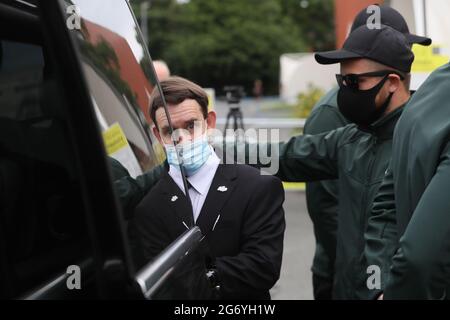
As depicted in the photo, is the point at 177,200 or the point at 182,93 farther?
the point at 182,93

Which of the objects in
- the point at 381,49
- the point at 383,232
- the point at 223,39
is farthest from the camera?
the point at 223,39

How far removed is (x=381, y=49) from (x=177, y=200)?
3.85ft

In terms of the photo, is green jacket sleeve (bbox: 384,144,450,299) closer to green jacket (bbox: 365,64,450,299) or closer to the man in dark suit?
green jacket (bbox: 365,64,450,299)

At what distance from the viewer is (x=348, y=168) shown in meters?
2.75

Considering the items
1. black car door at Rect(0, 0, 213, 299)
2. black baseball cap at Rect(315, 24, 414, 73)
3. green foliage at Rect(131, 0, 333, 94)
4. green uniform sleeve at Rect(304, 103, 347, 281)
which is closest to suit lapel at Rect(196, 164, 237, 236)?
black car door at Rect(0, 0, 213, 299)

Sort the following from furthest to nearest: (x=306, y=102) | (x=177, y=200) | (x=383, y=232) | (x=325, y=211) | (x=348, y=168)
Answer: (x=306, y=102)
(x=325, y=211)
(x=348, y=168)
(x=383, y=232)
(x=177, y=200)

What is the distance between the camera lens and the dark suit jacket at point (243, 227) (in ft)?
6.72

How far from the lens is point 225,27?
64625 mm

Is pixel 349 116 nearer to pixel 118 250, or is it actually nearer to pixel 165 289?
pixel 165 289

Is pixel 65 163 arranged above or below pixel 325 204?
above

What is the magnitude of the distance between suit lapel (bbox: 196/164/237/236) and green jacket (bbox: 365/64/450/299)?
0.52 metres

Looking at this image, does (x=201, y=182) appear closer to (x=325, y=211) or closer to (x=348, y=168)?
(x=348, y=168)

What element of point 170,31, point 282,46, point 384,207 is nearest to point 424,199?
point 384,207

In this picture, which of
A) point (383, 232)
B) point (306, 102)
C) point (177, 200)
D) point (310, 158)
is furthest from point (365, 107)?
point (306, 102)
